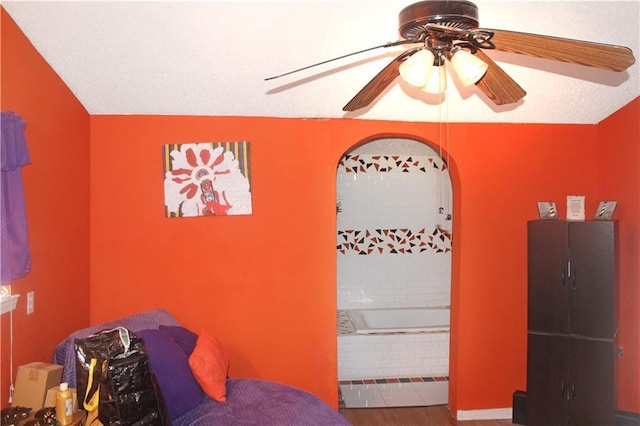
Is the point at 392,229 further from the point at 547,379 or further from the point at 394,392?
the point at 547,379

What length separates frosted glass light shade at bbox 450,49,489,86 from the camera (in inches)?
77.0

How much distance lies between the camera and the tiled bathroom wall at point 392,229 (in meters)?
5.53

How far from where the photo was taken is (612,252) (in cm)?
353

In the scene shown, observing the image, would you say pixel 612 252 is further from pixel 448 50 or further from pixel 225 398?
pixel 225 398

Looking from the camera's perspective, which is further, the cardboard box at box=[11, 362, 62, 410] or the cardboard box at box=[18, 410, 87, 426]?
the cardboard box at box=[11, 362, 62, 410]

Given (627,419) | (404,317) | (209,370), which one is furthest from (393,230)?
(209,370)

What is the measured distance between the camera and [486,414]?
407 centimetres

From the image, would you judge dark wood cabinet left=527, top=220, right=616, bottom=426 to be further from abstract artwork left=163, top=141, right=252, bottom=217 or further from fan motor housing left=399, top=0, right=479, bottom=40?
fan motor housing left=399, top=0, right=479, bottom=40

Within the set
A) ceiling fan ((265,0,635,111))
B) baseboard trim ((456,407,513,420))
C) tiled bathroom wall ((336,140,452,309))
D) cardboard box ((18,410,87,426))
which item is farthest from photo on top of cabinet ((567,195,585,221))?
cardboard box ((18,410,87,426))

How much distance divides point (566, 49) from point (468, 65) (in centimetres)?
33

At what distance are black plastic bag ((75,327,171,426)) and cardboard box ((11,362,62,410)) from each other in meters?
0.20

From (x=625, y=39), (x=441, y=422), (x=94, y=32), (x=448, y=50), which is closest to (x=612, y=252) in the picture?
(x=625, y=39)

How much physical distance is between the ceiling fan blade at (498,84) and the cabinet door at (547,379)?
1993 mm

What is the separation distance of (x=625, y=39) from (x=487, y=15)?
90 cm
